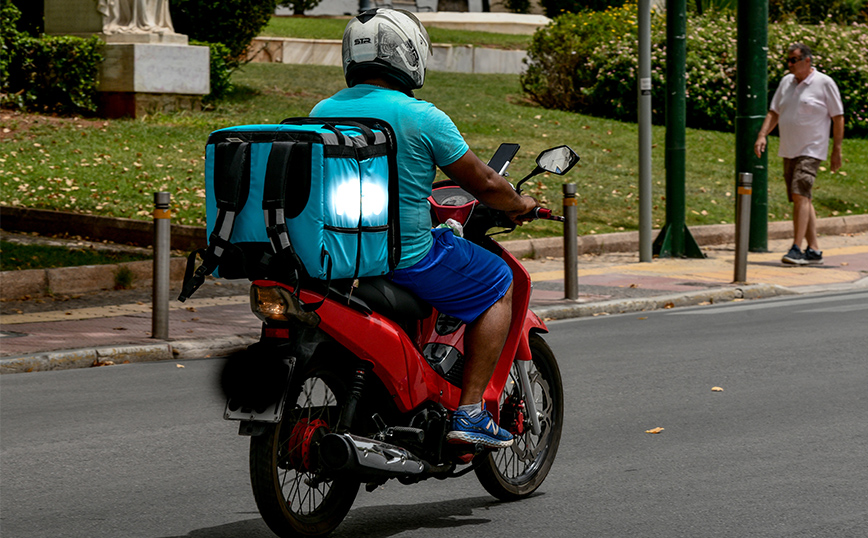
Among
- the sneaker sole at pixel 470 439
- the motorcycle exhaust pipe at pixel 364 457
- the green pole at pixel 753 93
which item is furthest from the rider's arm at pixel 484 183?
the green pole at pixel 753 93

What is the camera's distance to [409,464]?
13.5ft

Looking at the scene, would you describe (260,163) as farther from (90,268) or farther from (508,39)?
(508,39)

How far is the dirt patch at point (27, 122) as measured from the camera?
58.1 ft

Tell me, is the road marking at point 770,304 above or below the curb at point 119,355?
above

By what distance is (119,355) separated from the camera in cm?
803

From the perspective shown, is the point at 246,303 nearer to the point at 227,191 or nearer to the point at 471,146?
the point at 227,191

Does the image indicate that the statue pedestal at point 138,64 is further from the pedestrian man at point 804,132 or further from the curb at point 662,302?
the curb at point 662,302

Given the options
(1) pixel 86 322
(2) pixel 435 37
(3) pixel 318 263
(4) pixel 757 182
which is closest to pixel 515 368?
(3) pixel 318 263

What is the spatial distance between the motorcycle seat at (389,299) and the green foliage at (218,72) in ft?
60.2

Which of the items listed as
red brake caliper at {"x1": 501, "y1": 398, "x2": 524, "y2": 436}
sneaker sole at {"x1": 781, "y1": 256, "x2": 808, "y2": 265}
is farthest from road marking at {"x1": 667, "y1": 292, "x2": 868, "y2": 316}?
red brake caliper at {"x1": 501, "y1": 398, "x2": 524, "y2": 436}

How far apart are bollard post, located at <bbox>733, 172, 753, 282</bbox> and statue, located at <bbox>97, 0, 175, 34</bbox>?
461 inches

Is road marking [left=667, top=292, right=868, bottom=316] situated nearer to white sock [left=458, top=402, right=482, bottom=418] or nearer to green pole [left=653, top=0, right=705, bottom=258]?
green pole [left=653, top=0, right=705, bottom=258]

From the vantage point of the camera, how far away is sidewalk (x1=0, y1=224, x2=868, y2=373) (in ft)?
26.7

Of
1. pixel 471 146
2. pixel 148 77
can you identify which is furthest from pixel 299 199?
pixel 148 77
